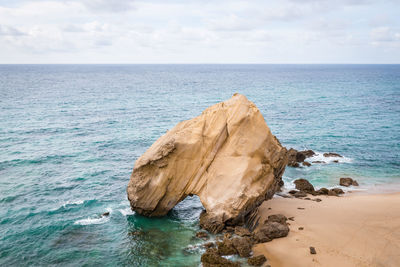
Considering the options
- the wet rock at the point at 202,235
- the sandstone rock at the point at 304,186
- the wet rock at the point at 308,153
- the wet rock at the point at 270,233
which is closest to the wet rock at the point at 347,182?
the sandstone rock at the point at 304,186

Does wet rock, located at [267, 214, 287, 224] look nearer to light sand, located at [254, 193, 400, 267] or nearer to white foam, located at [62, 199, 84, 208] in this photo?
light sand, located at [254, 193, 400, 267]

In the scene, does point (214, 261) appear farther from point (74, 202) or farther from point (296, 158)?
point (296, 158)

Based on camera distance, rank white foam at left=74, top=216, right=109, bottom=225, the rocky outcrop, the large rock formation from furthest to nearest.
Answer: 1. the rocky outcrop
2. white foam at left=74, top=216, right=109, bottom=225
3. the large rock formation

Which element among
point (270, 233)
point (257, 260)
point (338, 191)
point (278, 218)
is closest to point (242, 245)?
point (257, 260)

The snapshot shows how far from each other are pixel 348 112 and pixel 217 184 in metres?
A: 53.4

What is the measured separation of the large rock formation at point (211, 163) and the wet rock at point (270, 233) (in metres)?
2.19

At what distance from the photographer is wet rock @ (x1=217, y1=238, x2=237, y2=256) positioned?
68.5 ft

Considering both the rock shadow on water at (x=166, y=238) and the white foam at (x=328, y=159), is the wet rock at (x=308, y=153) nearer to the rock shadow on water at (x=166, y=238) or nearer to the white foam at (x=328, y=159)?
the white foam at (x=328, y=159)

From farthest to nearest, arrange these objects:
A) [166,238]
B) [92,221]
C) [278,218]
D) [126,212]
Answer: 1. [126,212]
2. [92,221]
3. [278,218]
4. [166,238]

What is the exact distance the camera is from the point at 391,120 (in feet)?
200

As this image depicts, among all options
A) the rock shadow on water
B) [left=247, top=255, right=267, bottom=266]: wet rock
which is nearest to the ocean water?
the rock shadow on water

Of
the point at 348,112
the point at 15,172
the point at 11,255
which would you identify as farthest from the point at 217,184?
the point at 348,112

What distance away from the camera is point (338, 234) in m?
22.0

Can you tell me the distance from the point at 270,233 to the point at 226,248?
3.17 metres
